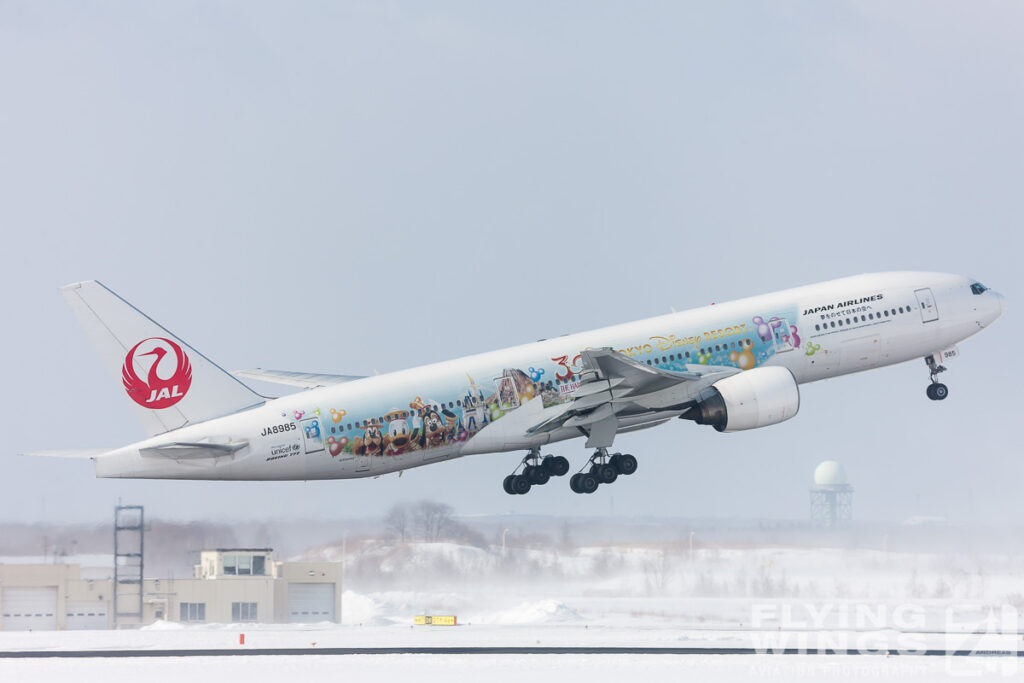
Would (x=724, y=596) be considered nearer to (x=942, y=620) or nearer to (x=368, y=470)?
(x=942, y=620)

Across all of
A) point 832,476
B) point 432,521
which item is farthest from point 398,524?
point 832,476

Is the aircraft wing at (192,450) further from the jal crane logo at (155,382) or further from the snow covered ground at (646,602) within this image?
the snow covered ground at (646,602)

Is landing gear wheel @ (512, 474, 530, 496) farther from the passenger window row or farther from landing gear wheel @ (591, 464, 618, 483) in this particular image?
the passenger window row

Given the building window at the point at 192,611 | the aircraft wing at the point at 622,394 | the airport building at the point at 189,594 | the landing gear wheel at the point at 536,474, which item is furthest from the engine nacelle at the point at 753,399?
the building window at the point at 192,611

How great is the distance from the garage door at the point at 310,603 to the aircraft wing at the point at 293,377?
25028 mm

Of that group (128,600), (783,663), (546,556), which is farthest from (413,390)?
(128,600)

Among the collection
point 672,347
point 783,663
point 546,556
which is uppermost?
point 672,347

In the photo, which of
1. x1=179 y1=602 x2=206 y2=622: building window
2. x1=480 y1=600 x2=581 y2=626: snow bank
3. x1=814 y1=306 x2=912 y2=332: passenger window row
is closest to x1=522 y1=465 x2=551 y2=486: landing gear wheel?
x1=814 y1=306 x2=912 y2=332: passenger window row

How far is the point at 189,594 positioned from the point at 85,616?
6.45 m

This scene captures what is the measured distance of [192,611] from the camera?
313ft

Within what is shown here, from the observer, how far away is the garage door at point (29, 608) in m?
95.1

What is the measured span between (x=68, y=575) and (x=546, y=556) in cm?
2774

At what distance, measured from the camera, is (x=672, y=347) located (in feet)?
205

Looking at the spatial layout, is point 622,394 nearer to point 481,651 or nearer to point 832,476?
point 481,651
